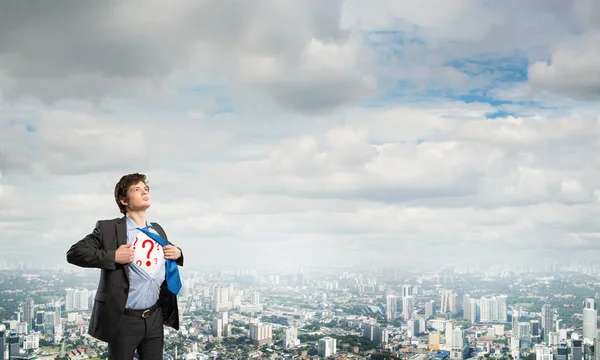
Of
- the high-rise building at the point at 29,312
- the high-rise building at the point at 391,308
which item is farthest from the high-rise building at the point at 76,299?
the high-rise building at the point at 391,308

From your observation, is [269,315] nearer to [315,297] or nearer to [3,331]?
[315,297]

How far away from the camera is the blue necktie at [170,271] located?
182cm

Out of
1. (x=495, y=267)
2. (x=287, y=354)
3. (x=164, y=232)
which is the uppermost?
(x=164, y=232)

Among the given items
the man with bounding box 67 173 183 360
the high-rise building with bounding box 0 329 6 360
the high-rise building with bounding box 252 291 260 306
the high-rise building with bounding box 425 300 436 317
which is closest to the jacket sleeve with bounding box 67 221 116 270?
the man with bounding box 67 173 183 360

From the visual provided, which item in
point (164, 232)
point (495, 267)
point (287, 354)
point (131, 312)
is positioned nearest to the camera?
point (131, 312)

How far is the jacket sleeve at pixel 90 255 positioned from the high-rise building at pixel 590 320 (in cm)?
590

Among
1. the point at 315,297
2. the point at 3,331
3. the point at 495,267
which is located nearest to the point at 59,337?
the point at 3,331

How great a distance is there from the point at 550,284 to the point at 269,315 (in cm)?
372

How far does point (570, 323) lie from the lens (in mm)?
6746

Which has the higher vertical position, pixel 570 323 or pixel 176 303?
pixel 176 303

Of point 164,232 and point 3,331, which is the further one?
point 3,331

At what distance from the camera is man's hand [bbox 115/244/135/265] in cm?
171

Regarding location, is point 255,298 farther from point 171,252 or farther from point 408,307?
point 171,252

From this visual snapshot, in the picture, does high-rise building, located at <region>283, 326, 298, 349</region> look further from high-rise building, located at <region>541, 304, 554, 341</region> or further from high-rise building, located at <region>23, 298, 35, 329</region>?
high-rise building, located at <region>541, 304, 554, 341</region>
